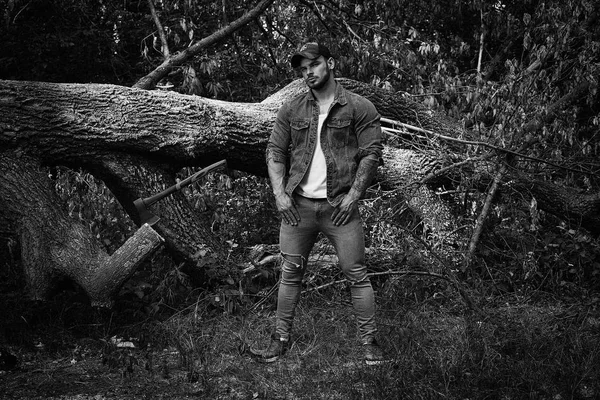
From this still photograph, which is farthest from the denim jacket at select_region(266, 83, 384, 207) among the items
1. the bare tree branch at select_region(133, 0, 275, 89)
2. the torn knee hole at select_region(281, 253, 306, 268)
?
the bare tree branch at select_region(133, 0, 275, 89)

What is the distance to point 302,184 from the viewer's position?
440 centimetres

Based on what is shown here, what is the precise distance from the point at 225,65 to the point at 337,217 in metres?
5.59

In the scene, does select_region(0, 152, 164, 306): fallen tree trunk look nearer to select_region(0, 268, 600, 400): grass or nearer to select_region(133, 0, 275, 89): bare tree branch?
select_region(0, 268, 600, 400): grass

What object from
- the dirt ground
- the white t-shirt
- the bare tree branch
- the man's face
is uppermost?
the man's face

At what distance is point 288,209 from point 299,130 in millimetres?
475

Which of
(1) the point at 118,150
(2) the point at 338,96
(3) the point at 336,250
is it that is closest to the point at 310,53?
(2) the point at 338,96

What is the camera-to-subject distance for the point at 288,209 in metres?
4.38

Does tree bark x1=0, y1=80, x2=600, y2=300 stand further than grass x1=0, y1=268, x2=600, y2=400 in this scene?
Yes

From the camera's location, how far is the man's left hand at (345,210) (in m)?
4.27

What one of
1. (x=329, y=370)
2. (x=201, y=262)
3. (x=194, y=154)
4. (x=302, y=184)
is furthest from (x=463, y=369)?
(x=194, y=154)

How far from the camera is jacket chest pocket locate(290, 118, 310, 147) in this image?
174 inches

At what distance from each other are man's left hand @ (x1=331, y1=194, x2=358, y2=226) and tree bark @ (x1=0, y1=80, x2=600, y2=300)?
1.78m

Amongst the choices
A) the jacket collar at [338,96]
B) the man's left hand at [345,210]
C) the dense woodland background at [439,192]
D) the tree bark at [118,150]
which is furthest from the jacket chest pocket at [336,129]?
the tree bark at [118,150]

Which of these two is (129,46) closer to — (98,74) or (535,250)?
(98,74)
